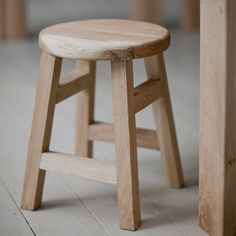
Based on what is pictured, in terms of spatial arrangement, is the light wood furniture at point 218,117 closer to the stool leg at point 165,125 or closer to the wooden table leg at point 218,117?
the wooden table leg at point 218,117

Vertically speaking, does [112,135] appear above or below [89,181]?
above

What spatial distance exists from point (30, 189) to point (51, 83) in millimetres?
302

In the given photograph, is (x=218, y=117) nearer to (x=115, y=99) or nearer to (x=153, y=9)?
(x=115, y=99)

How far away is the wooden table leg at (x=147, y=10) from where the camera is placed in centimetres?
321

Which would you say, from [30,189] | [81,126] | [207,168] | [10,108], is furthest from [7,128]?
[207,168]

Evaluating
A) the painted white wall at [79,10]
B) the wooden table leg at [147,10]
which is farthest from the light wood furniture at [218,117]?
the painted white wall at [79,10]


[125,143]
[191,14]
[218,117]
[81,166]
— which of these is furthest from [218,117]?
[191,14]

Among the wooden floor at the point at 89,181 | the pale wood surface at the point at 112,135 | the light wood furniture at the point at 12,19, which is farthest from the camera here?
the light wood furniture at the point at 12,19

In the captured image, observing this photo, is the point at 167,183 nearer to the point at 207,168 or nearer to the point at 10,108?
the point at 207,168

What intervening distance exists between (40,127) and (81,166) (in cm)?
15

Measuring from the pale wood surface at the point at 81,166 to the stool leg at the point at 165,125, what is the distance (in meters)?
0.23

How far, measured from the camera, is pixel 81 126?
1.81 metres

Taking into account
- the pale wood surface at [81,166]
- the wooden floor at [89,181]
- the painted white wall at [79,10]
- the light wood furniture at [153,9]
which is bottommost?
the painted white wall at [79,10]

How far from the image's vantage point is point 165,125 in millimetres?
1676
